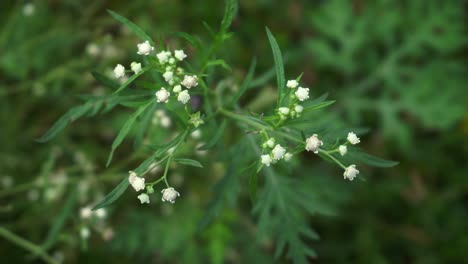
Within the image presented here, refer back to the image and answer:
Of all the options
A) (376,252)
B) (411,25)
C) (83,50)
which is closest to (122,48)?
(83,50)

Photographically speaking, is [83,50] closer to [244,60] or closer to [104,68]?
[104,68]

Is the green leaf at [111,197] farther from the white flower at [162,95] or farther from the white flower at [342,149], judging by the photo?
the white flower at [342,149]

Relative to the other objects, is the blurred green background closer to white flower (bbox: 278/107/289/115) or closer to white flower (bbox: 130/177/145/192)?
white flower (bbox: 130/177/145/192)

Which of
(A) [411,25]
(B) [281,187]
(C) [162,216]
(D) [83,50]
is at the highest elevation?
(A) [411,25]

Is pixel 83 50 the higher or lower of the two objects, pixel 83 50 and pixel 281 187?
the higher

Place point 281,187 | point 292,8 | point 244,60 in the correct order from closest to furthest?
point 281,187, point 244,60, point 292,8

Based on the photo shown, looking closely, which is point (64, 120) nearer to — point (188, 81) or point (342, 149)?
point (188, 81)

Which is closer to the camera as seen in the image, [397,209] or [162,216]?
[162,216]
